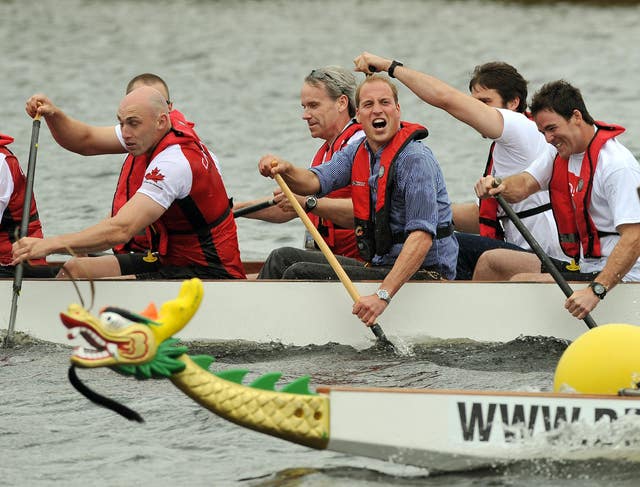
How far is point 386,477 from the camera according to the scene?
5.66 meters

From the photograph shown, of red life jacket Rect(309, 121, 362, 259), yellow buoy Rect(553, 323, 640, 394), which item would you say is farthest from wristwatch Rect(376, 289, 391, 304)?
yellow buoy Rect(553, 323, 640, 394)

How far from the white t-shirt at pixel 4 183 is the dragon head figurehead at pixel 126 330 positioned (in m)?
2.93

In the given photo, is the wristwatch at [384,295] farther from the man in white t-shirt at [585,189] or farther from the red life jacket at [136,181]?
the red life jacket at [136,181]

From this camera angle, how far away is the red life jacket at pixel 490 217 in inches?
317

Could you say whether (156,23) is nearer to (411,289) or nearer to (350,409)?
(411,289)

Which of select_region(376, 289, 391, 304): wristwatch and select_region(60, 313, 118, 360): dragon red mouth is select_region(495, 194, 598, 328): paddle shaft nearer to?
select_region(376, 289, 391, 304): wristwatch

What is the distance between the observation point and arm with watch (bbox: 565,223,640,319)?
683 cm

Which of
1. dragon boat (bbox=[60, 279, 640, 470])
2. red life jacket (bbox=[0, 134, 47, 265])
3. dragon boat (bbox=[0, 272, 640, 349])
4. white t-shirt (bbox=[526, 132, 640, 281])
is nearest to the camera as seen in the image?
dragon boat (bbox=[60, 279, 640, 470])

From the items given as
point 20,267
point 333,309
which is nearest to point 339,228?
point 333,309

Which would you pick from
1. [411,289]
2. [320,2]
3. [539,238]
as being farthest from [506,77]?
[320,2]

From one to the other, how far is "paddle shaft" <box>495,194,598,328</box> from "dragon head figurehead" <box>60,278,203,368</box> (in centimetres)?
267

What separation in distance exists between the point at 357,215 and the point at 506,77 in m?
1.29

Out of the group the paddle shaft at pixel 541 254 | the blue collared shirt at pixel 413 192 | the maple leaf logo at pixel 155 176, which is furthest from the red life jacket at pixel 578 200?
the maple leaf logo at pixel 155 176

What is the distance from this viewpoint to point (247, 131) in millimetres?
18656
